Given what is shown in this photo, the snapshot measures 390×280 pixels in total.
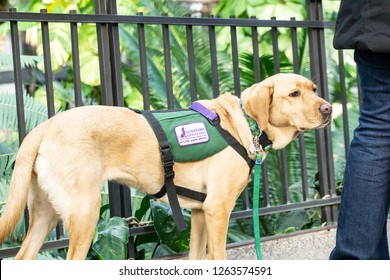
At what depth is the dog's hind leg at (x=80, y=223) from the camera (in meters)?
3.33

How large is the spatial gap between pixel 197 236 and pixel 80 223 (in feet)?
2.90

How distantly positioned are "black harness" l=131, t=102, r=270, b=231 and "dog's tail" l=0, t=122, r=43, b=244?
588 millimetres

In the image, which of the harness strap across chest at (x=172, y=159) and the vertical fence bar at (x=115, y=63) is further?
the vertical fence bar at (x=115, y=63)

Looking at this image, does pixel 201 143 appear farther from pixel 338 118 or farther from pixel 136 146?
pixel 338 118

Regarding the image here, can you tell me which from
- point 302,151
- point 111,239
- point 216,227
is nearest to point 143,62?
point 111,239

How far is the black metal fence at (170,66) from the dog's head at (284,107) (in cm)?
75

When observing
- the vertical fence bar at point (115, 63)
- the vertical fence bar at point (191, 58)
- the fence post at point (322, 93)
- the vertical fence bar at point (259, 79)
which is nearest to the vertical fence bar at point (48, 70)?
the vertical fence bar at point (115, 63)

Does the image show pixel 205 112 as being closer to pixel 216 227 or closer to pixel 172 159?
pixel 172 159

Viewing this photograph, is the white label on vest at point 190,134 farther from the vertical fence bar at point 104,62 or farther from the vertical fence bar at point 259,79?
the vertical fence bar at point 259,79

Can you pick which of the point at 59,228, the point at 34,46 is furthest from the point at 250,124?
the point at 34,46

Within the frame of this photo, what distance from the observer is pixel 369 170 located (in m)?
3.31

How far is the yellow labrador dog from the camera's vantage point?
334 cm
